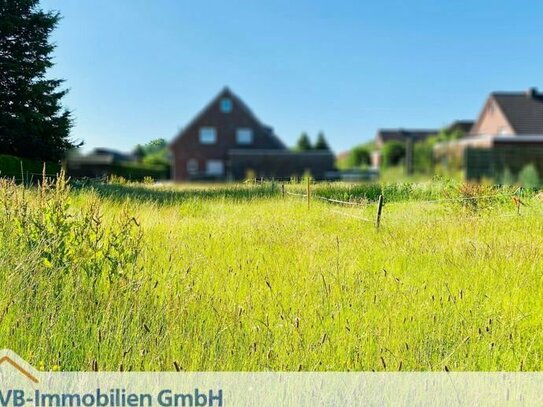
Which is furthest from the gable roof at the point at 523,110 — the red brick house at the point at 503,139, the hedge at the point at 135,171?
the hedge at the point at 135,171

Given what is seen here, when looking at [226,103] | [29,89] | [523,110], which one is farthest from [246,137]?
[523,110]

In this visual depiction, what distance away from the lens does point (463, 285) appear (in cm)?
255

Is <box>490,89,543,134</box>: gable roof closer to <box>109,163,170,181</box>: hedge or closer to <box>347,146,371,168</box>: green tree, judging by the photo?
<box>347,146,371,168</box>: green tree

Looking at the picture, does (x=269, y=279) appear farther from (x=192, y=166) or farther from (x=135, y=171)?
(x=192, y=166)

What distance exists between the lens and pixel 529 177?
12.6ft

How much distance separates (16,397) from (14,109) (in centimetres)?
178

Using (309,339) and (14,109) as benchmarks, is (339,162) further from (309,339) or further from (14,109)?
(14,109)

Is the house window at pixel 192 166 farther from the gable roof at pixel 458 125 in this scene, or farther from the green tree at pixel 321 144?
the gable roof at pixel 458 125

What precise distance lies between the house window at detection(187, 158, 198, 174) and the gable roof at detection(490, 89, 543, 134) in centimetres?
1757

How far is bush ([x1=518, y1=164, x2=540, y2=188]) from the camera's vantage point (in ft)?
11.5

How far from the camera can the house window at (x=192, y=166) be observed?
11.7 ft

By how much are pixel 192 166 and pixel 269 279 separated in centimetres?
150

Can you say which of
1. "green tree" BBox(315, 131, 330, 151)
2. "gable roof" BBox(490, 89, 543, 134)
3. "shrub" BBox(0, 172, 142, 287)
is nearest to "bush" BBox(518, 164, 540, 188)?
"green tree" BBox(315, 131, 330, 151)

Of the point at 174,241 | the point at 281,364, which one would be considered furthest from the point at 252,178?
the point at 281,364
